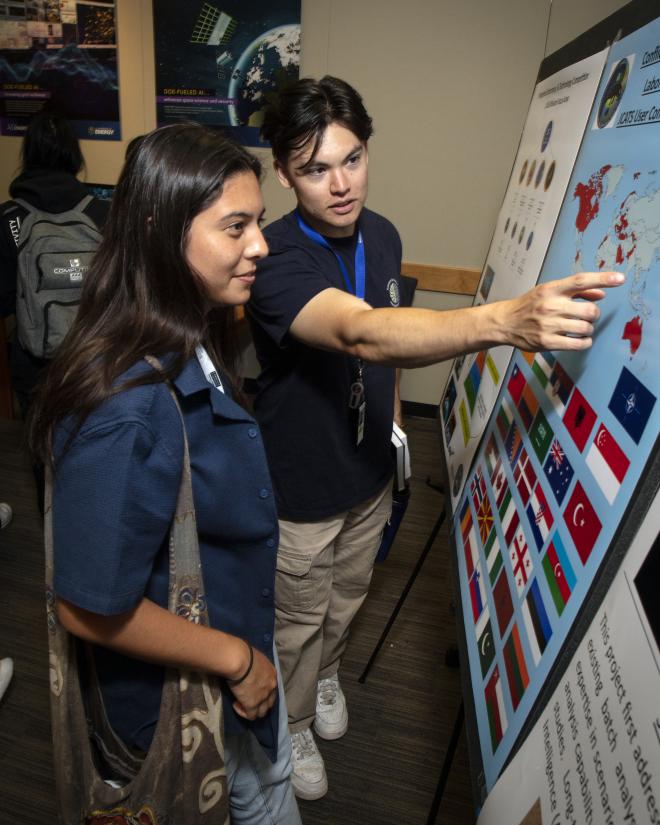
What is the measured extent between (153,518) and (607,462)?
56 centimetres

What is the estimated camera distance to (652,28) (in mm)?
796

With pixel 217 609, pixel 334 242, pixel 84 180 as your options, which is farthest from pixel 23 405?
pixel 84 180

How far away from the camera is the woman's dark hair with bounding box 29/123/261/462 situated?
2.58 feet

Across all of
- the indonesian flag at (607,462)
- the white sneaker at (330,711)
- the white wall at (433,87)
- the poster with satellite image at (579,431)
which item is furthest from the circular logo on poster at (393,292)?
the white wall at (433,87)

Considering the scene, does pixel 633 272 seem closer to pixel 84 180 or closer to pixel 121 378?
pixel 121 378

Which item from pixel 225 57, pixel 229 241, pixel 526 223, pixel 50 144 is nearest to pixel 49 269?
pixel 50 144

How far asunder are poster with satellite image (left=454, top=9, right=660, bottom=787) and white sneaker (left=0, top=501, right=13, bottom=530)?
2.25 m

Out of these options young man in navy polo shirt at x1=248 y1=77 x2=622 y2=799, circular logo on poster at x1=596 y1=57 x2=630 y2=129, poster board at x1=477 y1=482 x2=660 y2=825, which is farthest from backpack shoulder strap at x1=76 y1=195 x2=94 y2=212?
poster board at x1=477 y1=482 x2=660 y2=825

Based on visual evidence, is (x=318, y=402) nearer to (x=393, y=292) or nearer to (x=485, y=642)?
(x=393, y=292)

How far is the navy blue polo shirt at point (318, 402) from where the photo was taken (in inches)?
51.8

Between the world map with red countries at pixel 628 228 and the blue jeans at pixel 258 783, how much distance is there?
92 centimetres

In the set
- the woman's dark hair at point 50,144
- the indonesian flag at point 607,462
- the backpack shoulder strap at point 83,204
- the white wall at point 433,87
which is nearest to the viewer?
the indonesian flag at point 607,462

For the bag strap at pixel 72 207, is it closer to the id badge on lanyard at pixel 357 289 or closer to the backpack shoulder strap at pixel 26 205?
the backpack shoulder strap at pixel 26 205

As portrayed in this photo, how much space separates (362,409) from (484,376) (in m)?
0.31
